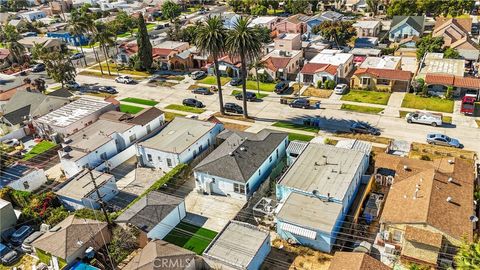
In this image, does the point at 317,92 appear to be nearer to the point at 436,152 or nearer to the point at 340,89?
the point at 340,89

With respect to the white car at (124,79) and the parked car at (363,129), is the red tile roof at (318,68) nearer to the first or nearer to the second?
the parked car at (363,129)

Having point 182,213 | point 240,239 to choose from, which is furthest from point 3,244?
point 240,239

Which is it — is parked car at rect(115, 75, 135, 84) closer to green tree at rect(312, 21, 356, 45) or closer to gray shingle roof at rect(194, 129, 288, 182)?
gray shingle roof at rect(194, 129, 288, 182)

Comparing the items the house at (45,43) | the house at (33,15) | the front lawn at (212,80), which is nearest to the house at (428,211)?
the front lawn at (212,80)

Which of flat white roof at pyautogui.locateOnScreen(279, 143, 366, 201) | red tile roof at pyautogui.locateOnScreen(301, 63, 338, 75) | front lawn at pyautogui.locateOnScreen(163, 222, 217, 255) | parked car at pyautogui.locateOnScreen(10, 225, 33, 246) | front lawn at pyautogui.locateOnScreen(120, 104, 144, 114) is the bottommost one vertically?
front lawn at pyautogui.locateOnScreen(163, 222, 217, 255)

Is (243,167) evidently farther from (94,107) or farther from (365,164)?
(94,107)

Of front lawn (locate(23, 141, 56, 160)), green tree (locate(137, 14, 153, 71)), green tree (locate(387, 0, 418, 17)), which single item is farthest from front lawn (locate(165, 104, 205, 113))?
green tree (locate(387, 0, 418, 17))
